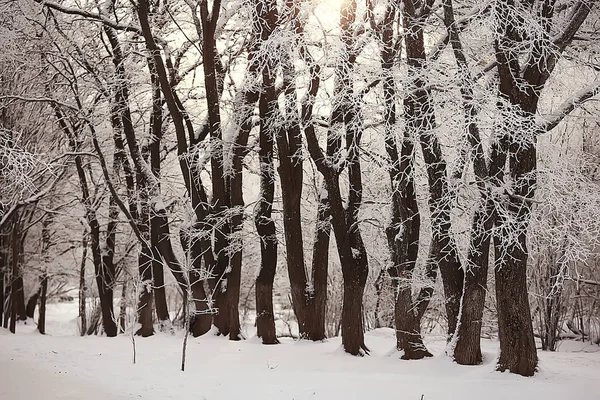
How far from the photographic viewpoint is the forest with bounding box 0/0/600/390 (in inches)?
346

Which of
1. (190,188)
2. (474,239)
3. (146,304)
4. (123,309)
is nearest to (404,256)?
(474,239)

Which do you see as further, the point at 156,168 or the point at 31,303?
the point at 31,303

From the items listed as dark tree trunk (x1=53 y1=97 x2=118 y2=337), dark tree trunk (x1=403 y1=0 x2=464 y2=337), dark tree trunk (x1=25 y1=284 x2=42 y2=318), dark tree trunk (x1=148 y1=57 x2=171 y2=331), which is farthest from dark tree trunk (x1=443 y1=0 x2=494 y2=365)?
dark tree trunk (x1=25 y1=284 x2=42 y2=318)

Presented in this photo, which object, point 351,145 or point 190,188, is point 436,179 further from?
point 190,188

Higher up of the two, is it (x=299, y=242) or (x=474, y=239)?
(x=299, y=242)

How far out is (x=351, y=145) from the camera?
33.2 feet

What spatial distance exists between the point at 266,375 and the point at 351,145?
12.7ft

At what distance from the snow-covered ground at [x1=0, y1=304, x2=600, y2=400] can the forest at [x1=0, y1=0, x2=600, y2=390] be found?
0.59 meters

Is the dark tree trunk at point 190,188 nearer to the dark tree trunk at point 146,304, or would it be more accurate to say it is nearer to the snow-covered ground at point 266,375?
the dark tree trunk at point 146,304

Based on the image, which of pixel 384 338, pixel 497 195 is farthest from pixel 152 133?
pixel 497 195

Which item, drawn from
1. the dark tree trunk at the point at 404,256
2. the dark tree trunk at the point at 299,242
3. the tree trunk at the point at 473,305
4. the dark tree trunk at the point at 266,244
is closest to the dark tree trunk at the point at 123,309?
the dark tree trunk at the point at 266,244

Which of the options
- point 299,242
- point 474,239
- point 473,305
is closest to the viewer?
point 474,239

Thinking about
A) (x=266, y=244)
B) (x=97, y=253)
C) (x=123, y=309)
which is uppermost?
(x=97, y=253)

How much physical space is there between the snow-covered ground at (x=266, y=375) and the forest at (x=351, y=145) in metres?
0.59
